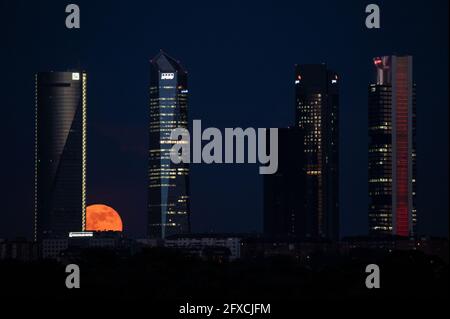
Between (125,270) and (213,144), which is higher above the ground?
(213,144)

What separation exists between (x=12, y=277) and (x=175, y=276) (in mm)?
13037

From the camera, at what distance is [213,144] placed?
8356cm

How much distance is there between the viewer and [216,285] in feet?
319

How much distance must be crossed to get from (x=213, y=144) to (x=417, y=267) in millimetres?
38847

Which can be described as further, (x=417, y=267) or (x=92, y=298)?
(x=417, y=267)

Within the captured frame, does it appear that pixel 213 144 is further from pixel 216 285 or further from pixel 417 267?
pixel 417 267
